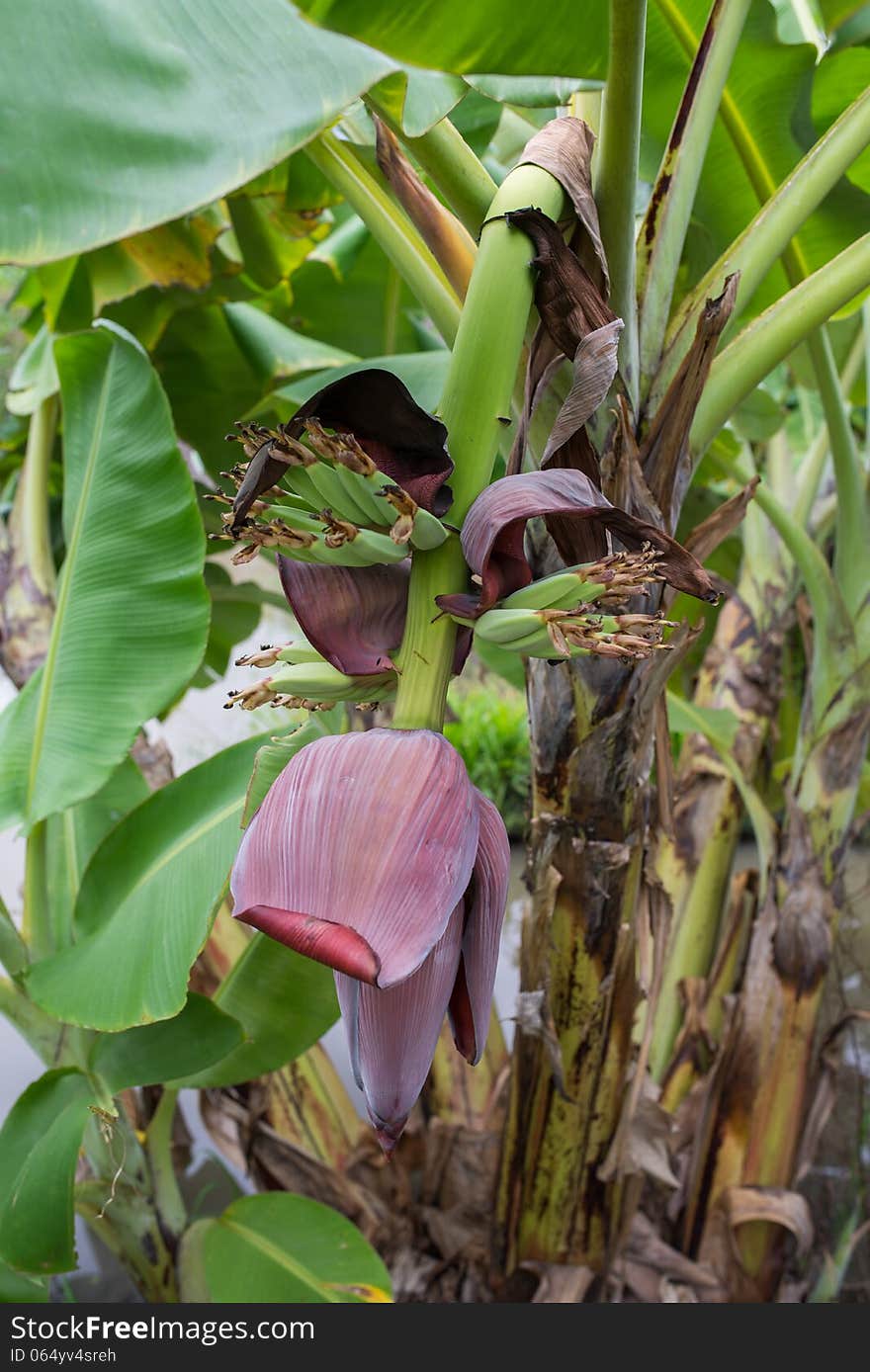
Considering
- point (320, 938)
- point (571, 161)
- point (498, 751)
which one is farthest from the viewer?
point (498, 751)

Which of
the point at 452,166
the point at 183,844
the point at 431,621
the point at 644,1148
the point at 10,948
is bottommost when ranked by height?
the point at 644,1148

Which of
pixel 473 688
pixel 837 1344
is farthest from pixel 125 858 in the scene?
pixel 473 688

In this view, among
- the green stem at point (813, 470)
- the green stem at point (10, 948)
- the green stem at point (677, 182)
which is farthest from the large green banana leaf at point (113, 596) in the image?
the green stem at point (813, 470)

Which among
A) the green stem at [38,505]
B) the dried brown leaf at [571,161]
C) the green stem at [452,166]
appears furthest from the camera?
the green stem at [38,505]

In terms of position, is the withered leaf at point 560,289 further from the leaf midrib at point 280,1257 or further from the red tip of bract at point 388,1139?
the leaf midrib at point 280,1257

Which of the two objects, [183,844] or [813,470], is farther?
[813,470]

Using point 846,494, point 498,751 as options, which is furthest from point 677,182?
point 498,751

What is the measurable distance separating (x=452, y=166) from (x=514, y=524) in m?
0.26

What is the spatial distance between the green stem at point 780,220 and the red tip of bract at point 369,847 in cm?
34

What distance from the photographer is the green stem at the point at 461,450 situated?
267mm

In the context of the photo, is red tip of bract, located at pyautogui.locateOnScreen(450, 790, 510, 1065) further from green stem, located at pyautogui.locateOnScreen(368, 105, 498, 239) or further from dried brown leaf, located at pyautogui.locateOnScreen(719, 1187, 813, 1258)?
dried brown leaf, located at pyautogui.locateOnScreen(719, 1187, 813, 1258)

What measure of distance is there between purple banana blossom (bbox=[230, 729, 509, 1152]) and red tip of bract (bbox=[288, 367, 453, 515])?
7cm

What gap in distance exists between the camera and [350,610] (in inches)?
10.9

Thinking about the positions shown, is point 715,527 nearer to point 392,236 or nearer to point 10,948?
point 392,236
